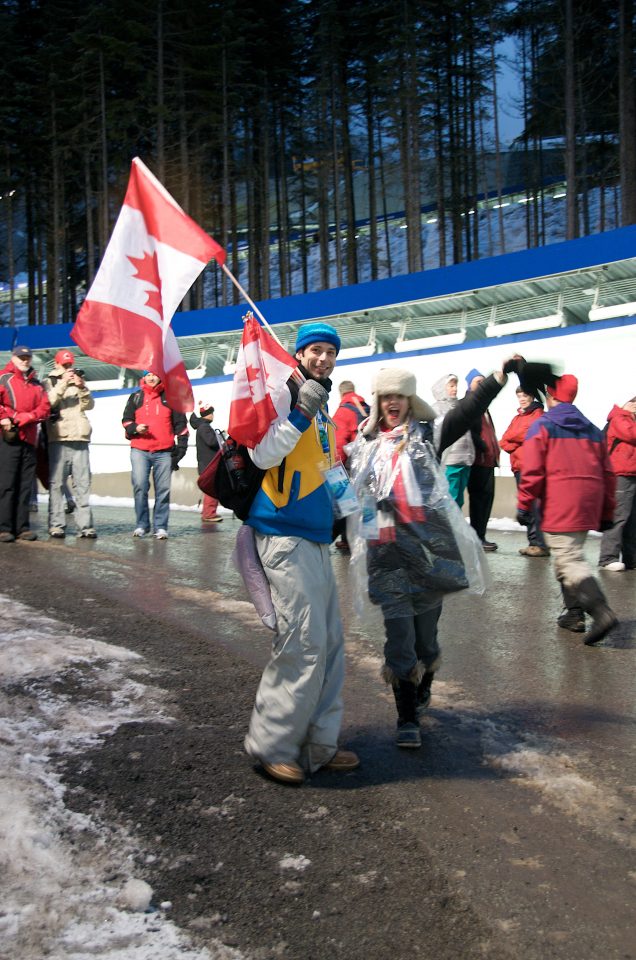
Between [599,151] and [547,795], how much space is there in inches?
1856

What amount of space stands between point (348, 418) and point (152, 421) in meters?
2.38

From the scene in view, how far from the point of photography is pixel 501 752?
444cm

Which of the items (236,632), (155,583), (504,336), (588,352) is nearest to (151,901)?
(236,632)

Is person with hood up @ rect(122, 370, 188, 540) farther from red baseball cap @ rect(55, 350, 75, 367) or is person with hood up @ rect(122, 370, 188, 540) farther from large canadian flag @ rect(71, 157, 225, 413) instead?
large canadian flag @ rect(71, 157, 225, 413)

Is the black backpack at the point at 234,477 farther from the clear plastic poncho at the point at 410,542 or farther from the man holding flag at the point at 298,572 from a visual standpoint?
the clear plastic poncho at the point at 410,542

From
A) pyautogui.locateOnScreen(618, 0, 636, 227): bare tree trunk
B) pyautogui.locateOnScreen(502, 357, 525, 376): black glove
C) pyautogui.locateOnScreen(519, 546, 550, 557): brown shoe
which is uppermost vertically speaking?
pyautogui.locateOnScreen(618, 0, 636, 227): bare tree trunk

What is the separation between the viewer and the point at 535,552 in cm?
1067

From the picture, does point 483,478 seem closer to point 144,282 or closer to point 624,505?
point 624,505

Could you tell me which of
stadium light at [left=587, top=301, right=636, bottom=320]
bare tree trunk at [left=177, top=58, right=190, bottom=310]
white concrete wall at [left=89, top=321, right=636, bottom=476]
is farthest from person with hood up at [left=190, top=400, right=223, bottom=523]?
bare tree trunk at [left=177, top=58, right=190, bottom=310]

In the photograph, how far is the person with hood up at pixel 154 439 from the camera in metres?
11.7

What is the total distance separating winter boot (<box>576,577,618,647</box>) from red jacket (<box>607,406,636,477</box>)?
3.54 meters

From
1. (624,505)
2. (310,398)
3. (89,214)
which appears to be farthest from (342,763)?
(89,214)

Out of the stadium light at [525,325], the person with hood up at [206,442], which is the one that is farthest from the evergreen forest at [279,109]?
the person with hood up at [206,442]

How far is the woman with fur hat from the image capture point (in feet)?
15.1
